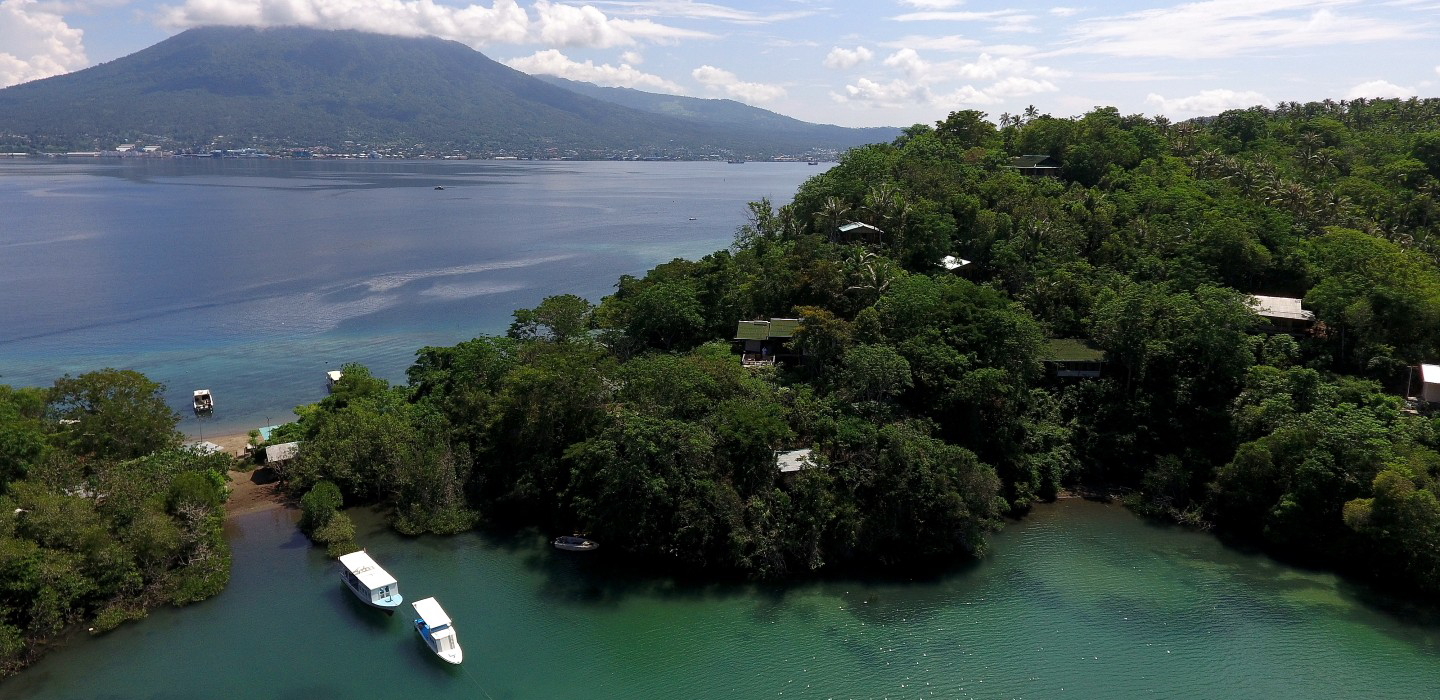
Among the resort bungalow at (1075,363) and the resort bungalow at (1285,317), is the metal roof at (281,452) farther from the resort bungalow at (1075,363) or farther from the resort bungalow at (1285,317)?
the resort bungalow at (1285,317)

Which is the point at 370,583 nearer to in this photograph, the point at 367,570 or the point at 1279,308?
the point at 367,570

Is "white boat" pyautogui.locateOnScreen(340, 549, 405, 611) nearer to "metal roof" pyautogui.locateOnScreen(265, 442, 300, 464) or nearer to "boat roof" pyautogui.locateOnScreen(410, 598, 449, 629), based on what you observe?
"boat roof" pyautogui.locateOnScreen(410, 598, 449, 629)

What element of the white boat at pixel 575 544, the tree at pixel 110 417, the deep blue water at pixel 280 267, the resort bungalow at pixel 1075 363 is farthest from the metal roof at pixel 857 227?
the tree at pixel 110 417

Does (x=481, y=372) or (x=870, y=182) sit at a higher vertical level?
(x=870, y=182)

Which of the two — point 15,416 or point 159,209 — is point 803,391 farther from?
point 159,209

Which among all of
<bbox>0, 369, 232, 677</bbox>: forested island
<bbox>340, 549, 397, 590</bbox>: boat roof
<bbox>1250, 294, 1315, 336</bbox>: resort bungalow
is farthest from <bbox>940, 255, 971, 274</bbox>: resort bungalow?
<bbox>0, 369, 232, 677</bbox>: forested island

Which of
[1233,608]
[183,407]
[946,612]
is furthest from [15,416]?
[1233,608]
